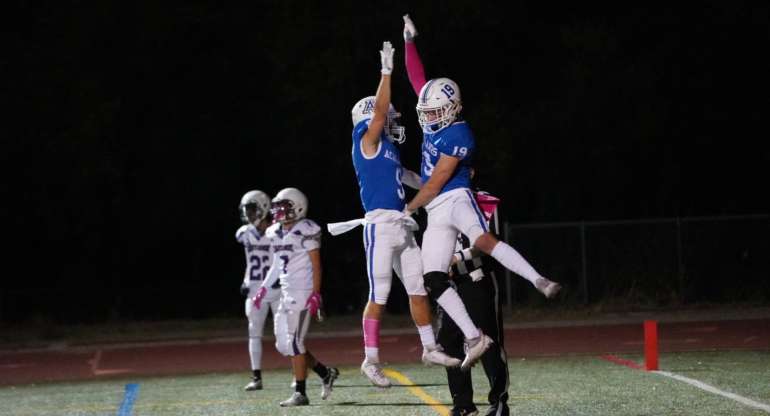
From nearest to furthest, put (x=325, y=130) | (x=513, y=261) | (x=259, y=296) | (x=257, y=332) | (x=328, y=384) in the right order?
(x=513, y=261)
(x=328, y=384)
(x=259, y=296)
(x=257, y=332)
(x=325, y=130)

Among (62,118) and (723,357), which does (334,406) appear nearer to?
(723,357)

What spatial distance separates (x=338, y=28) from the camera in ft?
84.0

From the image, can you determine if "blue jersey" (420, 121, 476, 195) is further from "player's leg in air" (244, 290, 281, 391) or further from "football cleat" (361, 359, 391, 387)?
"player's leg in air" (244, 290, 281, 391)

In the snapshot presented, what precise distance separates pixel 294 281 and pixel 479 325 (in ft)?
11.8

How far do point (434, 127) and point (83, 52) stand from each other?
791 inches

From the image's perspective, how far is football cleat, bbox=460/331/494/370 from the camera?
26.1 feet

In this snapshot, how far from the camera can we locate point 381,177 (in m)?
8.50

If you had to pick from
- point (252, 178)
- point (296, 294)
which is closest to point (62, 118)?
point (252, 178)

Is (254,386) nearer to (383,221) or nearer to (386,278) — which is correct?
(386,278)

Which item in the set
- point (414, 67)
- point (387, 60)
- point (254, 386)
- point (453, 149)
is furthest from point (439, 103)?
point (254, 386)

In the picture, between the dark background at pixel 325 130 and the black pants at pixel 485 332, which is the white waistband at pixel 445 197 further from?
the dark background at pixel 325 130

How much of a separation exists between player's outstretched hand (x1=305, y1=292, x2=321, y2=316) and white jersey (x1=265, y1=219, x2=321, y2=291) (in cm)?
20

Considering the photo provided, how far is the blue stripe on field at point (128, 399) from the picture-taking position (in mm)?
11402

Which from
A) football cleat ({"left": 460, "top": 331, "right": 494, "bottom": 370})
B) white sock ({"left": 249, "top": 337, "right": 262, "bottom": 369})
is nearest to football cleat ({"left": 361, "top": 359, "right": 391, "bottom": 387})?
football cleat ({"left": 460, "top": 331, "right": 494, "bottom": 370})
